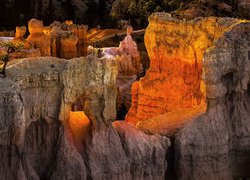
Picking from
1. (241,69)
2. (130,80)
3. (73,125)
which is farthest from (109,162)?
(130,80)

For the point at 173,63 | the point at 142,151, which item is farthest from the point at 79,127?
the point at 173,63

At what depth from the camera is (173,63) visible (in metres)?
24.9

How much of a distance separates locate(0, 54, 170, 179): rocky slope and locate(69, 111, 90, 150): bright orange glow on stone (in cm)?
3

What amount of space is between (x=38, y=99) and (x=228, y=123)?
24.4 feet

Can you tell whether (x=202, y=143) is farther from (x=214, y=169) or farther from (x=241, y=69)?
(x=241, y=69)

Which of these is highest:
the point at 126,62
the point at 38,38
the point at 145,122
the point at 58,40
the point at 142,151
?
the point at 38,38

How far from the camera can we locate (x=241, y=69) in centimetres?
1978

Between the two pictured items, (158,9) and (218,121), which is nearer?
(218,121)

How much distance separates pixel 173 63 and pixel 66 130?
9286 mm

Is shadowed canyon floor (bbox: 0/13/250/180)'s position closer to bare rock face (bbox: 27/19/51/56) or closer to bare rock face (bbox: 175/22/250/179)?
bare rock face (bbox: 175/22/250/179)

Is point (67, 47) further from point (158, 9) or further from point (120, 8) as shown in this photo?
point (120, 8)

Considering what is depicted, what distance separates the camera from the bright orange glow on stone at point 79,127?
17.3 m

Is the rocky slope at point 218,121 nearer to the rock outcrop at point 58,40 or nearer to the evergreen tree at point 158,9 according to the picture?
the rock outcrop at point 58,40

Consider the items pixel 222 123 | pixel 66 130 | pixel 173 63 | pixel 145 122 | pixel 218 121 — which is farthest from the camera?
pixel 173 63
